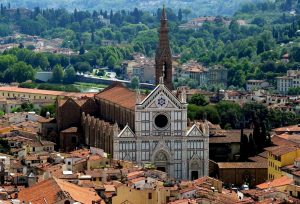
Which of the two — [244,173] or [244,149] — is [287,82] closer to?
[244,149]

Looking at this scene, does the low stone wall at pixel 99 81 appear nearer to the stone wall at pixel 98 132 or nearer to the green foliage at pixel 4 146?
the stone wall at pixel 98 132

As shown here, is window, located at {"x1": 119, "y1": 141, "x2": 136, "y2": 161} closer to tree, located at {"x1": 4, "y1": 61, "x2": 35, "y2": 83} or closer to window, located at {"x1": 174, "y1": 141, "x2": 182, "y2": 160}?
window, located at {"x1": 174, "y1": 141, "x2": 182, "y2": 160}

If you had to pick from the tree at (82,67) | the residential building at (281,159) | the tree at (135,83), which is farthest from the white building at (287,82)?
the residential building at (281,159)

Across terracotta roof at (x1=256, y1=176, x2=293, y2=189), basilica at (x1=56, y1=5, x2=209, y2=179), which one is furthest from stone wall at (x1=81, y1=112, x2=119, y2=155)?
terracotta roof at (x1=256, y1=176, x2=293, y2=189)

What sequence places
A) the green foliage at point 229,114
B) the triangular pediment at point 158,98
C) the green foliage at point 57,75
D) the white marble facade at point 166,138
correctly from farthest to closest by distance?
the green foliage at point 57,75, the green foliage at point 229,114, the triangular pediment at point 158,98, the white marble facade at point 166,138

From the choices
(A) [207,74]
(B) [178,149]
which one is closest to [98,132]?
(B) [178,149]

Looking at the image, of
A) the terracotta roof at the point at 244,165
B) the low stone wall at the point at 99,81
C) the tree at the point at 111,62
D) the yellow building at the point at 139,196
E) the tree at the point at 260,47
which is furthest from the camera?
the tree at the point at 111,62
